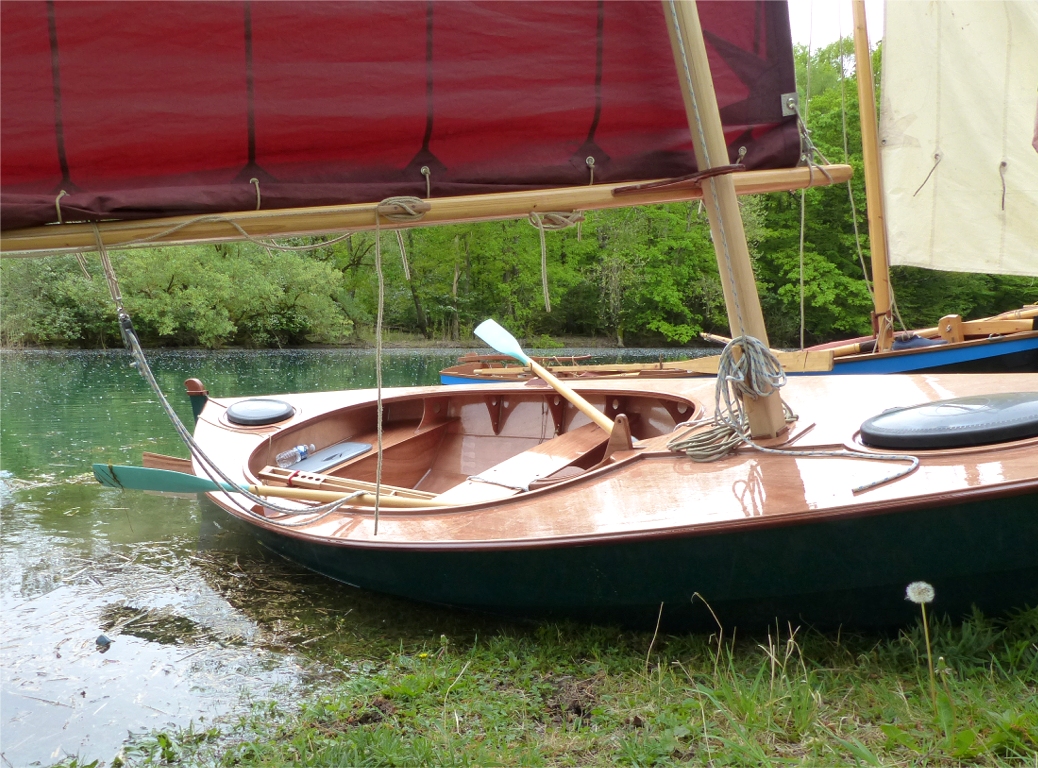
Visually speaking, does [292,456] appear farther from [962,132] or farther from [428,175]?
[962,132]

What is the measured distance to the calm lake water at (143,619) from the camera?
2.81 m

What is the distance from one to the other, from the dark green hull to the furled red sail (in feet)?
4.17

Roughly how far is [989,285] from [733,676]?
2908cm

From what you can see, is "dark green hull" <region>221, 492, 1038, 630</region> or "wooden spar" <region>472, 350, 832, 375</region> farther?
"wooden spar" <region>472, 350, 832, 375</region>

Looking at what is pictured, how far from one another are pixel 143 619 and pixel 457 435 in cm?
247

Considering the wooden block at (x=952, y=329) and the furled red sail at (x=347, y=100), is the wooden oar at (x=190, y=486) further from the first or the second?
the wooden block at (x=952, y=329)

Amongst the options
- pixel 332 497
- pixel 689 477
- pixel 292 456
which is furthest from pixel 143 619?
pixel 689 477

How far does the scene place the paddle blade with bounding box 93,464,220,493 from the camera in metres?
3.69

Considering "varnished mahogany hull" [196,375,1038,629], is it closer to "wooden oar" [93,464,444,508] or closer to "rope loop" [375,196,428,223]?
"wooden oar" [93,464,444,508]

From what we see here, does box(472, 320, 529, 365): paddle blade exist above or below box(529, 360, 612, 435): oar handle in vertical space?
above

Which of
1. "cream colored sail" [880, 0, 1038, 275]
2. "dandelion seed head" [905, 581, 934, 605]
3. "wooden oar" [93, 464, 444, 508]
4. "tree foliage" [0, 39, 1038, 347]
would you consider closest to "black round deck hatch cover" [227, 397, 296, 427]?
"wooden oar" [93, 464, 444, 508]

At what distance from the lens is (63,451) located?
7.66 metres

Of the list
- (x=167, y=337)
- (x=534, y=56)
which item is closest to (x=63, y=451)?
(x=534, y=56)

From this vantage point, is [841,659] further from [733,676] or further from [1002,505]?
[1002,505]
